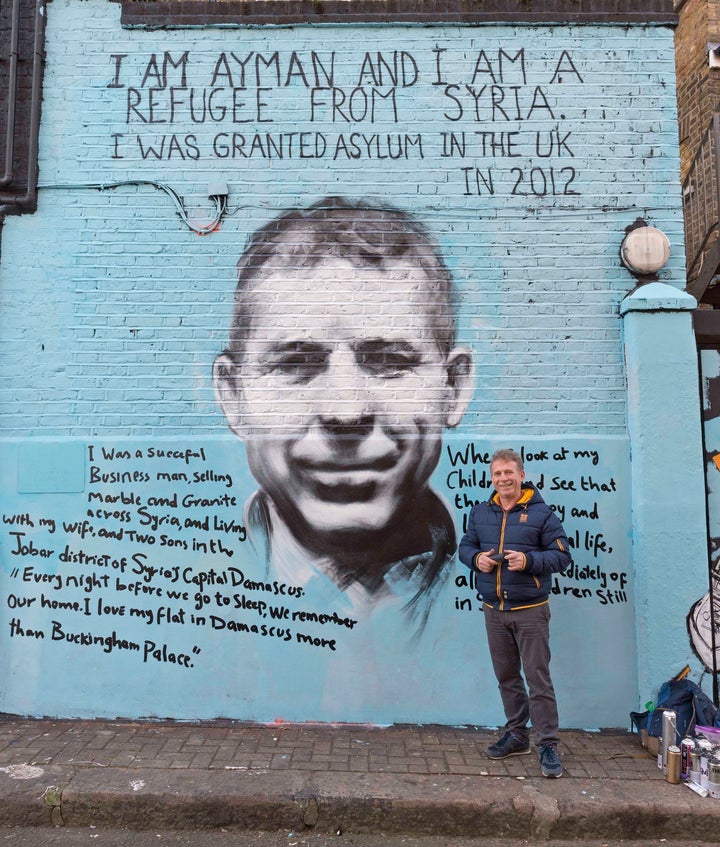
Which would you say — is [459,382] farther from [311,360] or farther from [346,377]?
[311,360]

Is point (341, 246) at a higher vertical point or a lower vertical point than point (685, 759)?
higher

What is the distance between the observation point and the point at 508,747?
4258mm

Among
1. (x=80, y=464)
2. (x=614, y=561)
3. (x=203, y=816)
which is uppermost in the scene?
(x=80, y=464)

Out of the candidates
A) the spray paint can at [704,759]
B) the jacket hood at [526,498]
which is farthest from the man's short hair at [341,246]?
the spray paint can at [704,759]

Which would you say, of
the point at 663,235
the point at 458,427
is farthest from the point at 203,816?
the point at 663,235

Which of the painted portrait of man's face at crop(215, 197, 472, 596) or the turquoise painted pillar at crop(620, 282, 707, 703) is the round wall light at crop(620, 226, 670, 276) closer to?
the turquoise painted pillar at crop(620, 282, 707, 703)

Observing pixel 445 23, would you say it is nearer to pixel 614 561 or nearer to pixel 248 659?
pixel 614 561

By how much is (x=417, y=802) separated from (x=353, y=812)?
0.34 metres

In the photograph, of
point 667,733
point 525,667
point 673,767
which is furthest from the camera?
point 525,667

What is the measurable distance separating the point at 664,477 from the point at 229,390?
9.84 feet

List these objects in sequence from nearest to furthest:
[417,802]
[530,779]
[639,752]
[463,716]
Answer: [417,802] → [530,779] → [639,752] → [463,716]

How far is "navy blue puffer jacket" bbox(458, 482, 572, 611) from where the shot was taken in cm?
405

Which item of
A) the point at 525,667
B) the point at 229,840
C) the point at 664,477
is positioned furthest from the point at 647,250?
the point at 229,840

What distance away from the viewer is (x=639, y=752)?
4.37m
